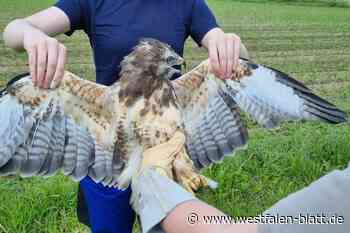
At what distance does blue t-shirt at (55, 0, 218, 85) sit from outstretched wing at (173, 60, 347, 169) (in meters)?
0.19

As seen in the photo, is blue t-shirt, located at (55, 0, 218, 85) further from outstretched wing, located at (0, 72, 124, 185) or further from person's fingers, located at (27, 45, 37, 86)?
person's fingers, located at (27, 45, 37, 86)

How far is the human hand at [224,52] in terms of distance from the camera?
2.04 m

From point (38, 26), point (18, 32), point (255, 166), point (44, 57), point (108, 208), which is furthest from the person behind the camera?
point (255, 166)

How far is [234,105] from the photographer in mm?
2309

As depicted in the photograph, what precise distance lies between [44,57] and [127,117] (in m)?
0.36

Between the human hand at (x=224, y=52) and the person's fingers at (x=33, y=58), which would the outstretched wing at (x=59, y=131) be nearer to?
the person's fingers at (x=33, y=58)

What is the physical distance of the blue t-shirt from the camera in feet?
7.27

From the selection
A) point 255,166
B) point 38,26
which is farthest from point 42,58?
point 255,166

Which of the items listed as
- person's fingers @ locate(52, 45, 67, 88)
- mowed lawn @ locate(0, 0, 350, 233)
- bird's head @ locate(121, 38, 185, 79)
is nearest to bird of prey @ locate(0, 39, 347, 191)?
bird's head @ locate(121, 38, 185, 79)

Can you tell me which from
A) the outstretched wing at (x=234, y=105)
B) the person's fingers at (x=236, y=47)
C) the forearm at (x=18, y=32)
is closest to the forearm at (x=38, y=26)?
the forearm at (x=18, y=32)

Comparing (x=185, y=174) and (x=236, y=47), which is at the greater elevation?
(x=236, y=47)

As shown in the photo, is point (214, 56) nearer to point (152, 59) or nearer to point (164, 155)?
point (152, 59)

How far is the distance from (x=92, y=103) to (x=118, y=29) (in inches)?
11.9

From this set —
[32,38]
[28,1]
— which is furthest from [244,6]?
[32,38]
